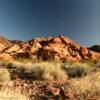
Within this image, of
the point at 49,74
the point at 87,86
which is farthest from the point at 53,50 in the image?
the point at 87,86

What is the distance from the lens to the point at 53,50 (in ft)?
158

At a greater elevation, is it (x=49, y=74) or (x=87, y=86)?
(x=49, y=74)

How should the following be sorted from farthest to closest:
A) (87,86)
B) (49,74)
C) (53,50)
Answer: (53,50)
(49,74)
(87,86)

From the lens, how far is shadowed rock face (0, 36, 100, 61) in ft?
158

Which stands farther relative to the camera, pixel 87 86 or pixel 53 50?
pixel 53 50

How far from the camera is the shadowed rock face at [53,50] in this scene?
1896 inches

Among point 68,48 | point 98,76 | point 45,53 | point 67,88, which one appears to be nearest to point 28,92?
point 67,88

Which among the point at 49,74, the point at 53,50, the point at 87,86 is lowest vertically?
the point at 87,86

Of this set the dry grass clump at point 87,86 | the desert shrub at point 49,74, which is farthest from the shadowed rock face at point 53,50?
the dry grass clump at point 87,86

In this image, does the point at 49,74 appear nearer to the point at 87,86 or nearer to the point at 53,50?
the point at 87,86

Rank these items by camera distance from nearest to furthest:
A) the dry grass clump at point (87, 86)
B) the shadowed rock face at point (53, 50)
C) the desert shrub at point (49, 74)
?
the dry grass clump at point (87, 86) < the desert shrub at point (49, 74) < the shadowed rock face at point (53, 50)

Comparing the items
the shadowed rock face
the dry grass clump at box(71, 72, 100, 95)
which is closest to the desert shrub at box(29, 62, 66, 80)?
the dry grass clump at box(71, 72, 100, 95)

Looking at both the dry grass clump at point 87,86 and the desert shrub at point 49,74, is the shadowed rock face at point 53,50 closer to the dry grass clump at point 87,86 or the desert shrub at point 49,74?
the desert shrub at point 49,74

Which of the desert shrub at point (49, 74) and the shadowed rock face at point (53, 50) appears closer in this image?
the desert shrub at point (49, 74)
